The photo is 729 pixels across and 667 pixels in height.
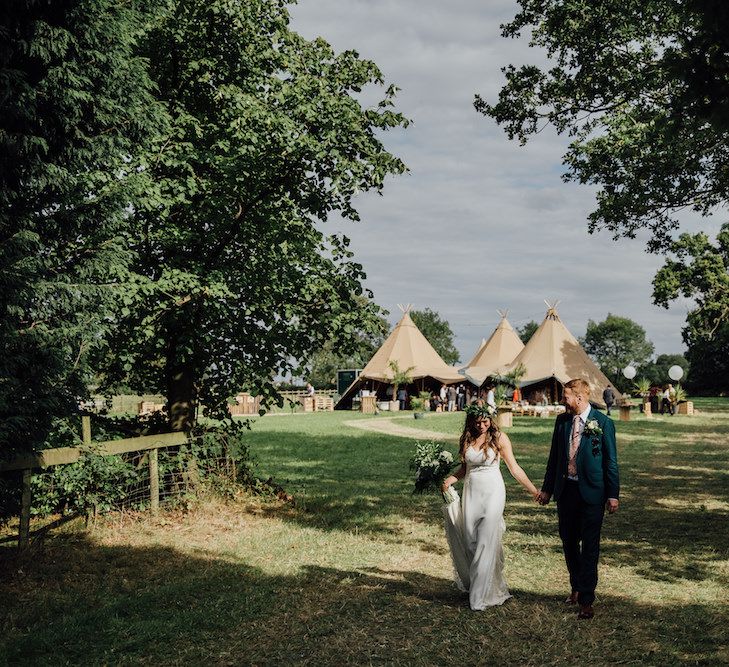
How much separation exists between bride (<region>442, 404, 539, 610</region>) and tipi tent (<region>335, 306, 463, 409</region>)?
3866cm

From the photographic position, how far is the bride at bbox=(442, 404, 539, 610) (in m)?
6.61

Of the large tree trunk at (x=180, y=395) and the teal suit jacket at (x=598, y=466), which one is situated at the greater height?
the large tree trunk at (x=180, y=395)

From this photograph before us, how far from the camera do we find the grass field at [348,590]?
5.68 metres

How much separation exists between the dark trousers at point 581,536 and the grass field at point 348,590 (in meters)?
0.33

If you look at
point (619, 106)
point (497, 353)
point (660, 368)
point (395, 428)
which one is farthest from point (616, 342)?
point (619, 106)

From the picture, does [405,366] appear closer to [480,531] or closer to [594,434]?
[480,531]

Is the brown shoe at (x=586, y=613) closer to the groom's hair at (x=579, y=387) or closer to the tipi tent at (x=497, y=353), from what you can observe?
the groom's hair at (x=579, y=387)

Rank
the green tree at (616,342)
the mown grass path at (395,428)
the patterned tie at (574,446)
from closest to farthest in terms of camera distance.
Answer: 1. the patterned tie at (574,446)
2. the mown grass path at (395,428)
3. the green tree at (616,342)

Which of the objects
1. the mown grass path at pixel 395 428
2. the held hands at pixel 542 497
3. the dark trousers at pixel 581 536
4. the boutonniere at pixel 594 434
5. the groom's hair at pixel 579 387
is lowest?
the mown grass path at pixel 395 428

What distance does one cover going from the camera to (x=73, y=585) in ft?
24.4

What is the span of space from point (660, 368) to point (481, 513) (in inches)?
4384

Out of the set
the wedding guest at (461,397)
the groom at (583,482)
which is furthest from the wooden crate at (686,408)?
the groom at (583,482)

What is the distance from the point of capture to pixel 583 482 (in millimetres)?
6316

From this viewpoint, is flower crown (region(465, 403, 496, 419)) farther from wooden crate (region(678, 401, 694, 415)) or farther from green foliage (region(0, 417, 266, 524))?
wooden crate (region(678, 401, 694, 415))
